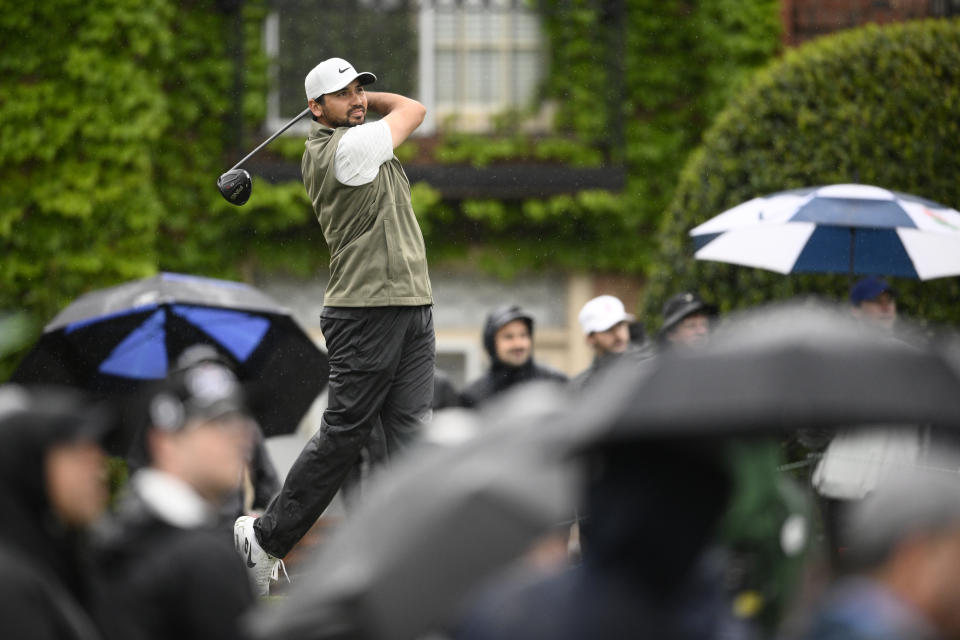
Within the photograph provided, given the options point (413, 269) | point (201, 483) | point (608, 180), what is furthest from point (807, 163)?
point (201, 483)

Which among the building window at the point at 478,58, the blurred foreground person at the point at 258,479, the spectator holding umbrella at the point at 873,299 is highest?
the building window at the point at 478,58

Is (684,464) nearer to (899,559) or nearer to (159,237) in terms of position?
(899,559)

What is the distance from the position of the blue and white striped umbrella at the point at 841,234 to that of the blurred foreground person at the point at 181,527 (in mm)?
5011

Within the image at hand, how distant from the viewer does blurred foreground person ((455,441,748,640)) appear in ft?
6.93

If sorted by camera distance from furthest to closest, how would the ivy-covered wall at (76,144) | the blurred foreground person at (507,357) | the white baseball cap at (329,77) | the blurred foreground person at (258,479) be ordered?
the ivy-covered wall at (76,144)
the blurred foreground person at (507,357)
the blurred foreground person at (258,479)
the white baseball cap at (329,77)

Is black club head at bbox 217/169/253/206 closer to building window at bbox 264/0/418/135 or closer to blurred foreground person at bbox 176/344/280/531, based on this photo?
blurred foreground person at bbox 176/344/280/531

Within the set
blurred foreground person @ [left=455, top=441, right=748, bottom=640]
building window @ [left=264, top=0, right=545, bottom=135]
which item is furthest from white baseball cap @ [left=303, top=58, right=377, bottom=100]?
building window @ [left=264, top=0, right=545, bottom=135]

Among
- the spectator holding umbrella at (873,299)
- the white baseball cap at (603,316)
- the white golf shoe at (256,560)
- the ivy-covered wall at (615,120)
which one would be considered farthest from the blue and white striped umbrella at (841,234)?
the ivy-covered wall at (615,120)

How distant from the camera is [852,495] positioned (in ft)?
19.5

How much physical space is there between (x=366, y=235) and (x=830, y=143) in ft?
16.3

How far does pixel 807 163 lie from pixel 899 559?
7.81 meters

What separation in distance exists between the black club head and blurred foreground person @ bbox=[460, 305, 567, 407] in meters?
2.75

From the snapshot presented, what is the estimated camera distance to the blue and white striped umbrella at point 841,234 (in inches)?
298

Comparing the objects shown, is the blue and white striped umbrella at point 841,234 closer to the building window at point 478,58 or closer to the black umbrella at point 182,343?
the black umbrella at point 182,343
